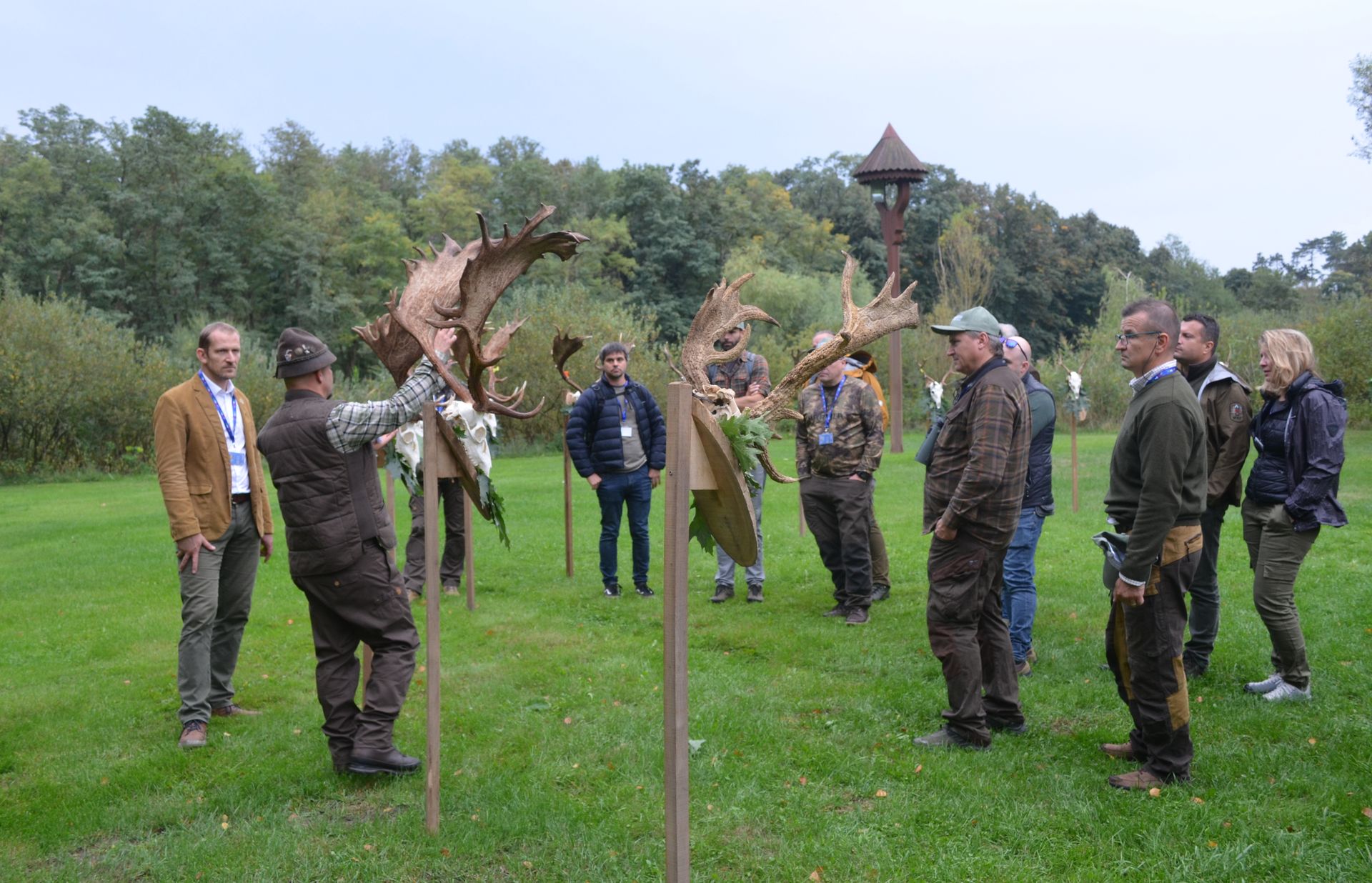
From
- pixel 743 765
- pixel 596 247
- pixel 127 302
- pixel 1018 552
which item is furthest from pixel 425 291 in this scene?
pixel 127 302

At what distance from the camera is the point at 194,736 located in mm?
5508

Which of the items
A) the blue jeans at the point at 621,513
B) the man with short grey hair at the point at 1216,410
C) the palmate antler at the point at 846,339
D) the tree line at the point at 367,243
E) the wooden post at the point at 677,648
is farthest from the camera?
the tree line at the point at 367,243

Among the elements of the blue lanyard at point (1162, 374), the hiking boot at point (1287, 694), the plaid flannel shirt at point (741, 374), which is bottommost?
the hiking boot at point (1287, 694)

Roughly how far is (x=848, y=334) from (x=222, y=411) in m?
3.67

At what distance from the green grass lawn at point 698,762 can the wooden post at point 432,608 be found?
17cm

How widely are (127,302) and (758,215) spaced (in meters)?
30.4

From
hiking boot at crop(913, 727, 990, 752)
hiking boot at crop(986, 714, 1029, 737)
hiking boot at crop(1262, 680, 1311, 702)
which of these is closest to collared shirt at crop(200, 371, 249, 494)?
hiking boot at crop(913, 727, 990, 752)

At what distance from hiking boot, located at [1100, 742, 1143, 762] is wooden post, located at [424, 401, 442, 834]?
3.37m

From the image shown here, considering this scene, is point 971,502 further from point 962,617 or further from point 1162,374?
point 1162,374

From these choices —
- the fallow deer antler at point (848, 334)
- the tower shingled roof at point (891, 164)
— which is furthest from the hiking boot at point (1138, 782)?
the tower shingled roof at point (891, 164)

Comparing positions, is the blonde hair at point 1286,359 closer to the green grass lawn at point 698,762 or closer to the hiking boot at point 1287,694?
the hiking boot at point 1287,694

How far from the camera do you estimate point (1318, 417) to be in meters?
5.48

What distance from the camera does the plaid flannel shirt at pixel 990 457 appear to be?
5016 mm

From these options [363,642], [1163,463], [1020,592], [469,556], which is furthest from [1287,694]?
[469,556]
